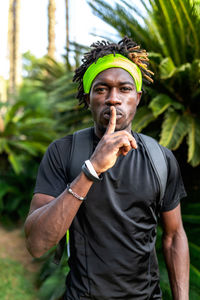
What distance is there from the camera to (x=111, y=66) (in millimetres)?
1746

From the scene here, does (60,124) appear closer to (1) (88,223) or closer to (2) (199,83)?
(2) (199,83)

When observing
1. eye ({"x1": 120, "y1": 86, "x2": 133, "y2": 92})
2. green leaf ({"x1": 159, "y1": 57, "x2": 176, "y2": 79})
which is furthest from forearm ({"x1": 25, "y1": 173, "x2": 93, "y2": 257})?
green leaf ({"x1": 159, "y1": 57, "x2": 176, "y2": 79})

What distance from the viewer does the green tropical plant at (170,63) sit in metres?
3.05

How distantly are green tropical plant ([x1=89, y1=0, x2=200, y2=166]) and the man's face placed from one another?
130cm

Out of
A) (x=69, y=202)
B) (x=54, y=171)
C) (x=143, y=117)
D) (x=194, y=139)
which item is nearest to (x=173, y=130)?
(x=194, y=139)

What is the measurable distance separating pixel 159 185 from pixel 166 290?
4.05 ft

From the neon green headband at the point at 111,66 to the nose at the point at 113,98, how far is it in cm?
15

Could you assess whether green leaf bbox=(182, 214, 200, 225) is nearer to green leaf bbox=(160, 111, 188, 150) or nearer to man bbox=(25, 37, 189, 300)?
green leaf bbox=(160, 111, 188, 150)

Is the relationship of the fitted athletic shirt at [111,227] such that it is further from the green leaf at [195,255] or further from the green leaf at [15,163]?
the green leaf at [15,163]

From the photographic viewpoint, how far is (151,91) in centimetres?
327

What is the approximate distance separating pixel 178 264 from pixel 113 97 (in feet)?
3.52

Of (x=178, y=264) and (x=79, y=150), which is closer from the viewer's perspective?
(x=79, y=150)

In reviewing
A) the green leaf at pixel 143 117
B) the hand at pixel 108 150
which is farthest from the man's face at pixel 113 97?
the green leaf at pixel 143 117

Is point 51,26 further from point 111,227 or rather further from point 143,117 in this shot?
point 111,227
